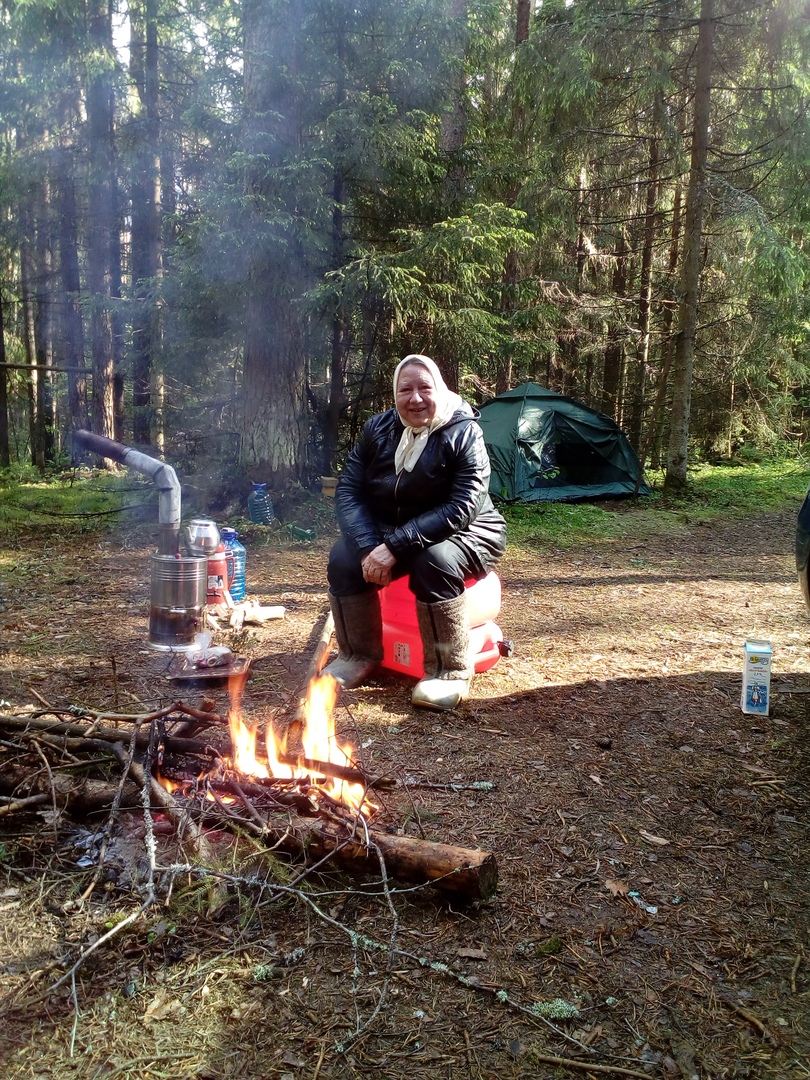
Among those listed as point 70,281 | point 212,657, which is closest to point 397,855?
A: point 212,657

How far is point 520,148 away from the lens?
11.8 meters

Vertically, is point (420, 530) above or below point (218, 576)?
above

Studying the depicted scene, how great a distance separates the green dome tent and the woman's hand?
6775 mm

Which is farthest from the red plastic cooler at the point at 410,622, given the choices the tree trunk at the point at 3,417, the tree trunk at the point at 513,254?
the tree trunk at the point at 3,417

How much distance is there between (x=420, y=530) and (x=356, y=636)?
71 centimetres

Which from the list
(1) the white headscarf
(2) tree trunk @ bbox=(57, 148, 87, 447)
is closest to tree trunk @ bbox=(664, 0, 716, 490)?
(1) the white headscarf

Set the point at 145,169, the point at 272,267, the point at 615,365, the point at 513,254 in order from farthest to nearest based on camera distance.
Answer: the point at 615,365 < the point at 513,254 < the point at 145,169 < the point at 272,267

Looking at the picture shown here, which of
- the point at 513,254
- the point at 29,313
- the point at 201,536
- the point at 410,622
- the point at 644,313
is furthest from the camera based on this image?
the point at 29,313

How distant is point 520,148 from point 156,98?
6.50 metres

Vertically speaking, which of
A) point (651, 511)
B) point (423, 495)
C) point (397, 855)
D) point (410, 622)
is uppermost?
point (423, 495)

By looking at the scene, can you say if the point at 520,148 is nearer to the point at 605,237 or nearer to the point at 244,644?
the point at 605,237

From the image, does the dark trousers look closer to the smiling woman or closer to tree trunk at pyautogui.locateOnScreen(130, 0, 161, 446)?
the smiling woman

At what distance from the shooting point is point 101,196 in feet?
45.7

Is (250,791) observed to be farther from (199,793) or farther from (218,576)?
(218,576)
